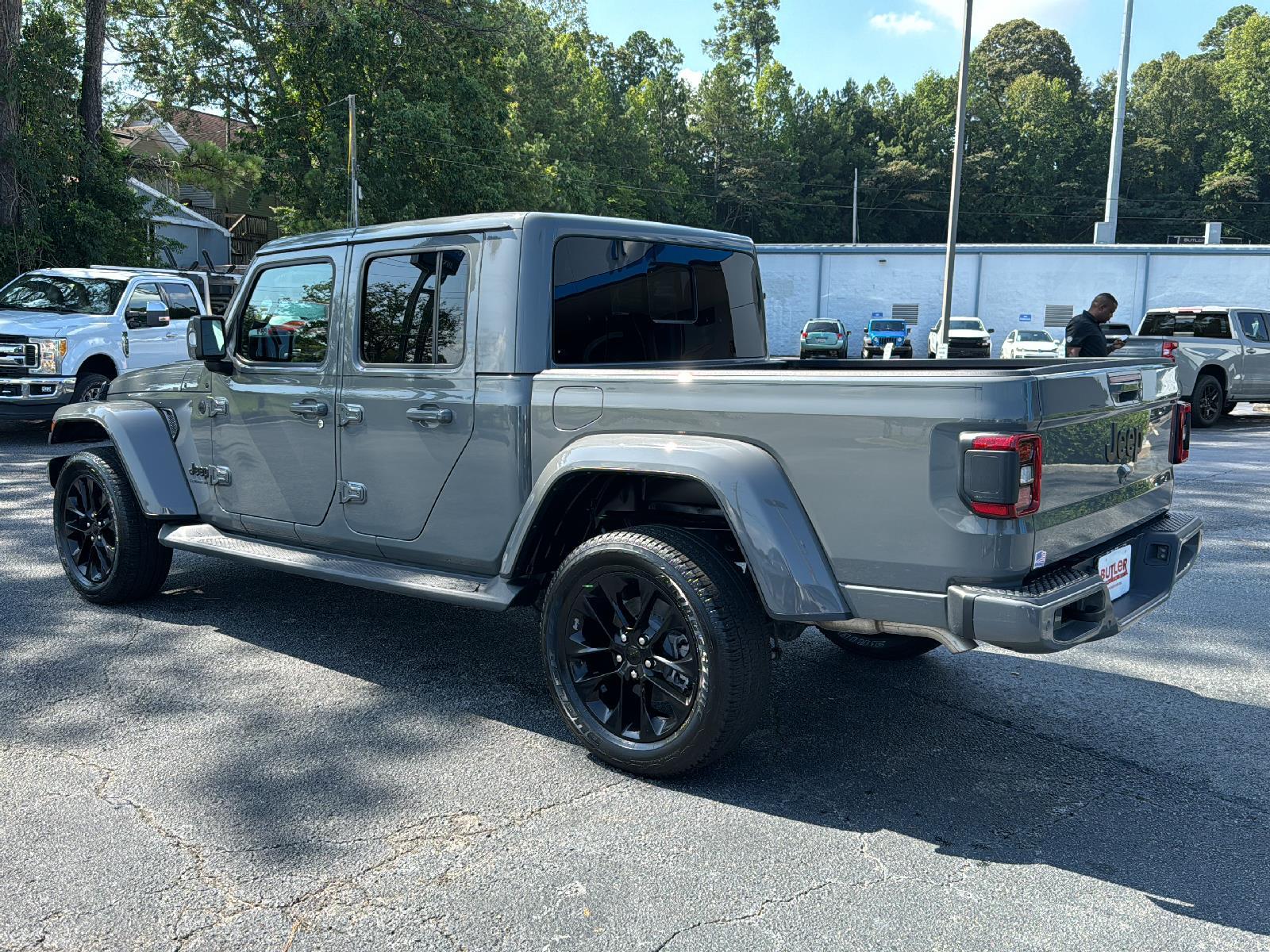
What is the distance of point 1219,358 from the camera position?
16.8m

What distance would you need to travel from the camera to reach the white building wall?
36.4m

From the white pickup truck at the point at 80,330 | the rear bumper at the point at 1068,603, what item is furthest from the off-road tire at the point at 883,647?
the white pickup truck at the point at 80,330

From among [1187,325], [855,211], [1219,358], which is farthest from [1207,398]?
[855,211]

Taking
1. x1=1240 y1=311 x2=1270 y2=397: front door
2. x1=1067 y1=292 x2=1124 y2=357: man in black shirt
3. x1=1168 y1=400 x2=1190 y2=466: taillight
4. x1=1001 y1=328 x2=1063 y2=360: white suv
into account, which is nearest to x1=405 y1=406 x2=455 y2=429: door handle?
x1=1168 y1=400 x2=1190 y2=466: taillight

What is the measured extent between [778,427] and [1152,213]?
80.3 metres

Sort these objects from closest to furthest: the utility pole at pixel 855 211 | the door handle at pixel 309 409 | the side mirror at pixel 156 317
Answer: the door handle at pixel 309 409, the side mirror at pixel 156 317, the utility pole at pixel 855 211

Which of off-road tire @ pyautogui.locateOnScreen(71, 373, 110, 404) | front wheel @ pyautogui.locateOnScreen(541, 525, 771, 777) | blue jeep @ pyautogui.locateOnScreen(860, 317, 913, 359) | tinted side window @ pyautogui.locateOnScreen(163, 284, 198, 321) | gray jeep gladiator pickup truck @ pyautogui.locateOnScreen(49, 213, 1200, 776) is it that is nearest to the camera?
gray jeep gladiator pickup truck @ pyautogui.locateOnScreen(49, 213, 1200, 776)

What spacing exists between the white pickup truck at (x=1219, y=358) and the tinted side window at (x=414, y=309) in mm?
14985

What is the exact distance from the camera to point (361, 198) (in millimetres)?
30406

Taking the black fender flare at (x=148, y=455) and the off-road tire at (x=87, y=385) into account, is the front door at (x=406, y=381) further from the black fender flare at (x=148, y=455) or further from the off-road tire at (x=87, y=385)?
the off-road tire at (x=87, y=385)

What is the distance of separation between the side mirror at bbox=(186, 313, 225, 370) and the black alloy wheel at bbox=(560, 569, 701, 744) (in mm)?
2452

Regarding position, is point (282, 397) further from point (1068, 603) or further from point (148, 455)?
point (1068, 603)

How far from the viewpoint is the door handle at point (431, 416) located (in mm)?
4145

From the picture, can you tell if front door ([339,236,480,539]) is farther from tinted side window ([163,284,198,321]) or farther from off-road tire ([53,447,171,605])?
tinted side window ([163,284,198,321])
